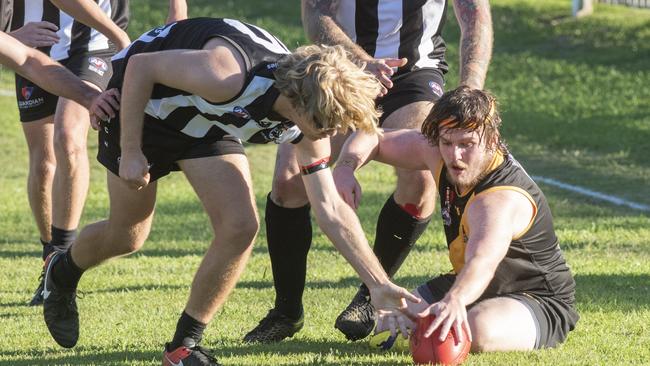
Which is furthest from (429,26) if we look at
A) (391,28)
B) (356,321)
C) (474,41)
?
(356,321)

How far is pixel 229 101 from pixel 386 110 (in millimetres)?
1596

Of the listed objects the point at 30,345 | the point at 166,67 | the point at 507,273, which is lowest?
the point at 30,345

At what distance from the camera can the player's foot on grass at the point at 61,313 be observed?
5805mm

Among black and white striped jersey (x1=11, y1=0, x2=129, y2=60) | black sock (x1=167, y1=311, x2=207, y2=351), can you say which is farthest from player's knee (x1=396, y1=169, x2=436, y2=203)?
black and white striped jersey (x1=11, y1=0, x2=129, y2=60)

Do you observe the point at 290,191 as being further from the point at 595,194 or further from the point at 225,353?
the point at 595,194

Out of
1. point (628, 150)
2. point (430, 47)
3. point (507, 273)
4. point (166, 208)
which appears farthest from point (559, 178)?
point (507, 273)

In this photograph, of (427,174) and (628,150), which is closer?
(427,174)

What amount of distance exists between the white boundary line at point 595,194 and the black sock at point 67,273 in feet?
18.6

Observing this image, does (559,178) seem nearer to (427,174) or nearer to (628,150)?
(628,150)

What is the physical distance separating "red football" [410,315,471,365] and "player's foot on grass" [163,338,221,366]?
2.82 feet

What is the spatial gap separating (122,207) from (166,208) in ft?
17.4

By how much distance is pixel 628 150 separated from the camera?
1286 cm

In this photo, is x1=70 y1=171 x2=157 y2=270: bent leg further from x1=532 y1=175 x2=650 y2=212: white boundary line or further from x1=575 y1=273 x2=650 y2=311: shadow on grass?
x1=532 y1=175 x2=650 y2=212: white boundary line

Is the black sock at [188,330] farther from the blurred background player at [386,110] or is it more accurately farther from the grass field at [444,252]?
the blurred background player at [386,110]
